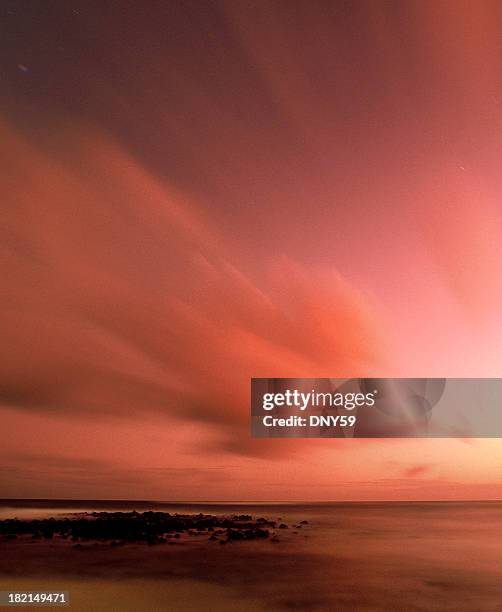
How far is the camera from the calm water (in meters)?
9.16

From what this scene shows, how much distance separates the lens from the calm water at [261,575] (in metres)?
9.16

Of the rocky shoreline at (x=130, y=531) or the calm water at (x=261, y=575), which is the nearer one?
the calm water at (x=261, y=575)

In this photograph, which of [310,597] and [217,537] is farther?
[217,537]

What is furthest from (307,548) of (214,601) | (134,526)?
(214,601)

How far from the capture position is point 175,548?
1195cm

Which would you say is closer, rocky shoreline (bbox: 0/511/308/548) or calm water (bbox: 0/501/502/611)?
calm water (bbox: 0/501/502/611)

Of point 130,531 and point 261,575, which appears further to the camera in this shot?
point 130,531

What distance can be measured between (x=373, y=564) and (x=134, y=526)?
188 inches

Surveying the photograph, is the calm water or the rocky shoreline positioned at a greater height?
the rocky shoreline

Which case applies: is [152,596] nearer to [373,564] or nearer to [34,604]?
[34,604]

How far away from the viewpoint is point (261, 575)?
10.5 m

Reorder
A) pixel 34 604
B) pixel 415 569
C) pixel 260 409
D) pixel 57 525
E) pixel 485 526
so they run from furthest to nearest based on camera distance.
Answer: pixel 485 526 → pixel 57 525 → pixel 415 569 → pixel 260 409 → pixel 34 604

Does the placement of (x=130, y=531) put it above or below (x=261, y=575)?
above

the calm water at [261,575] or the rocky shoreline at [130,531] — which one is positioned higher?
the rocky shoreline at [130,531]
